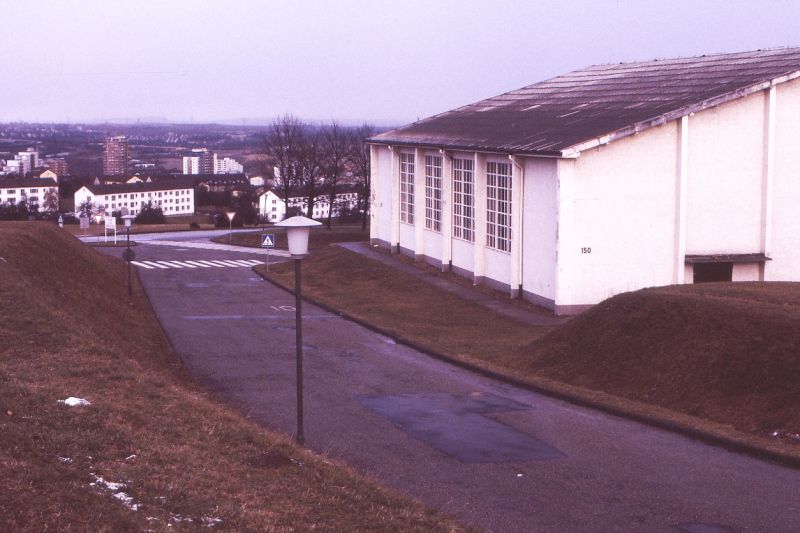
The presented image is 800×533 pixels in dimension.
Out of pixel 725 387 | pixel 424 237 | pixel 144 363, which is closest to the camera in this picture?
pixel 725 387

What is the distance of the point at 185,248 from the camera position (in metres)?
64.1

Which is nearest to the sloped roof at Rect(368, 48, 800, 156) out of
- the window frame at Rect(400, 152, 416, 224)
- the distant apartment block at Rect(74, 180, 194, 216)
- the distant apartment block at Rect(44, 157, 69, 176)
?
the window frame at Rect(400, 152, 416, 224)

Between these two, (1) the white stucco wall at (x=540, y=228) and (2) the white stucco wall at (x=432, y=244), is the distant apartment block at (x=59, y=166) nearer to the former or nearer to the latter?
(2) the white stucco wall at (x=432, y=244)

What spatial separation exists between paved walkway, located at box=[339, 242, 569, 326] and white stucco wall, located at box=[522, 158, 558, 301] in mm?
751

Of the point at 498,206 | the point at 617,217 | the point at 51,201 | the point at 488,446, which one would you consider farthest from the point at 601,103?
the point at 51,201

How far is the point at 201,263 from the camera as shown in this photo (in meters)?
53.1

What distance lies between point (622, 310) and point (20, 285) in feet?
44.0

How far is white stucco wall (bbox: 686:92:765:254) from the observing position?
30.5 meters

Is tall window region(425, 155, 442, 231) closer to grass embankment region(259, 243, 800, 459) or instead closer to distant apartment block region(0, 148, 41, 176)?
grass embankment region(259, 243, 800, 459)

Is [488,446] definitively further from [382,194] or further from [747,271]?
[382,194]

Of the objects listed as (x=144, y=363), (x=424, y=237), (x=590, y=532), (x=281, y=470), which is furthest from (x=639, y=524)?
(x=424, y=237)

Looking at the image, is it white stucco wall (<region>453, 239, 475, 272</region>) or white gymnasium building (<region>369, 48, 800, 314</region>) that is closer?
white gymnasium building (<region>369, 48, 800, 314</region>)

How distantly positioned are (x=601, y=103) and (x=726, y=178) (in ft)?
22.2

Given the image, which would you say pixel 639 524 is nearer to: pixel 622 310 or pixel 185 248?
pixel 622 310
